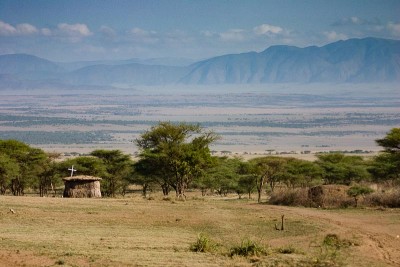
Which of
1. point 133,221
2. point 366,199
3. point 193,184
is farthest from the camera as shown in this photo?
point 193,184

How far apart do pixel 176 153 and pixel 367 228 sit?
25.0m

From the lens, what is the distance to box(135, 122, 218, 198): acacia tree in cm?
5428

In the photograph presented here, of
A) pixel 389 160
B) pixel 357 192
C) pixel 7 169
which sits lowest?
pixel 357 192

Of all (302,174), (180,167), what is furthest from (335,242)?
(302,174)

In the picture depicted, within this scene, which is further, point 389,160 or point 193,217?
point 389,160

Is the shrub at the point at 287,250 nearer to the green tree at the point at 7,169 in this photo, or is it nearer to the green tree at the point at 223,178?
the green tree at the point at 7,169

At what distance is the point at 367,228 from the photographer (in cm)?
3212

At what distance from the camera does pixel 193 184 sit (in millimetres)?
72812

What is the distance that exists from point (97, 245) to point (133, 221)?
348 inches

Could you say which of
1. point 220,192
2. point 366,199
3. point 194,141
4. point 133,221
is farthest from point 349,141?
point 133,221

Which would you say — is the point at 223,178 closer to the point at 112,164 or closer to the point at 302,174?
the point at 302,174

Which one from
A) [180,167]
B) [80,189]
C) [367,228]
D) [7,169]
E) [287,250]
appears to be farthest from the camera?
[7,169]

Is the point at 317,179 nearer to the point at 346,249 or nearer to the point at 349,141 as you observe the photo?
the point at 346,249

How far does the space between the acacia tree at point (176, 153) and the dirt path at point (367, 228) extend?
1364cm
